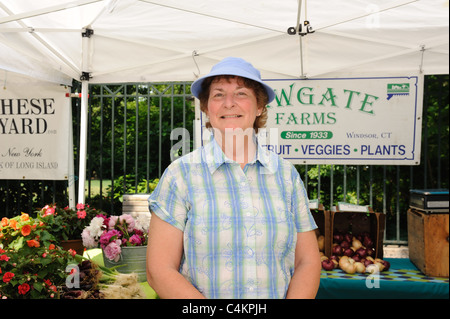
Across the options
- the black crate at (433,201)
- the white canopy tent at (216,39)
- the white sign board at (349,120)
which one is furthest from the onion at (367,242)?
the white canopy tent at (216,39)

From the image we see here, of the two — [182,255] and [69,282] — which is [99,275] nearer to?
[69,282]

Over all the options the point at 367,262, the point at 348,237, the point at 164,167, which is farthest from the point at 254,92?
the point at 164,167

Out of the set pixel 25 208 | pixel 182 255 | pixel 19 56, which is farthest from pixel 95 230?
pixel 25 208

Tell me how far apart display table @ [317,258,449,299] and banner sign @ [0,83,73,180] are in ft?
8.51

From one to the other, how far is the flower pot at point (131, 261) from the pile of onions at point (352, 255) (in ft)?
5.34

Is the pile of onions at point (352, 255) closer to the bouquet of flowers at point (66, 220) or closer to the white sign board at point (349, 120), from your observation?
the white sign board at point (349, 120)

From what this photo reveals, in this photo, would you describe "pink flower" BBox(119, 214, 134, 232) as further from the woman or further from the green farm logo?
the green farm logo

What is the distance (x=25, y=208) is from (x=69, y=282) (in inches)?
180

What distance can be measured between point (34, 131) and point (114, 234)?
86.2 inches

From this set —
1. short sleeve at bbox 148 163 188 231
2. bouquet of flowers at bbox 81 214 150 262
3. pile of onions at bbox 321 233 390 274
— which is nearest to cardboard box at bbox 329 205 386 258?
pile of onions at bbox 321 233 390 274

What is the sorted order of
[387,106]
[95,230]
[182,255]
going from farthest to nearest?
[387,106] → [95,230] → [182,255]

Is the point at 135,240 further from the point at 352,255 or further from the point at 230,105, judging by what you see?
the point at 352,255

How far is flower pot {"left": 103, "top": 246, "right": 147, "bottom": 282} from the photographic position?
7.35 feet

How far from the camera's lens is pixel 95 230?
2.32 meters
